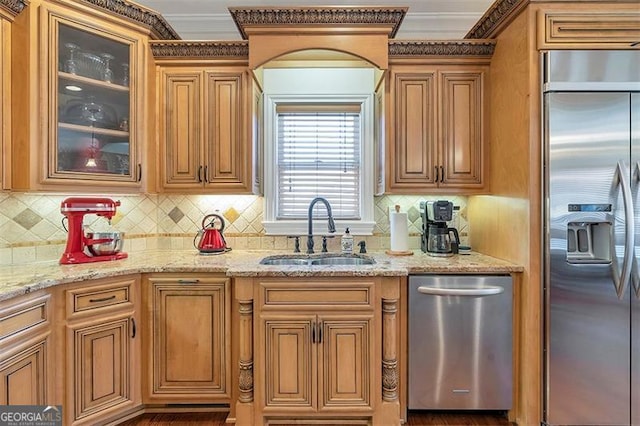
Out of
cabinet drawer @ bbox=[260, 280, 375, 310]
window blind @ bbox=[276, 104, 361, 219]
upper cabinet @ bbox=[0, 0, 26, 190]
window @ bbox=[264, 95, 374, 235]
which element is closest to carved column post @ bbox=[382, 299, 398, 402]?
cabinet drawer @ bbox=[260, 280, 375, 310]

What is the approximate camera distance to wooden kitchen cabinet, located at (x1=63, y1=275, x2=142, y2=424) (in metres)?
1.83

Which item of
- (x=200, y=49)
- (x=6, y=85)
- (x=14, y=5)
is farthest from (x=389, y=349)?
(x=14, y=5)

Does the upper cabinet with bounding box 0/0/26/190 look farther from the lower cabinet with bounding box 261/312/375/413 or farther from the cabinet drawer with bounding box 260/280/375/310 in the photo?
the lower cabinet with bounding box 261/312/375/413

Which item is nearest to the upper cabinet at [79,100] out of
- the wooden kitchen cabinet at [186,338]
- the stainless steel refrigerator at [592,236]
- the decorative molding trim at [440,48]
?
the wooden kitchen cabinet at [186,338]

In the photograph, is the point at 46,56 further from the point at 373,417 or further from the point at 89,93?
the point at 373,417

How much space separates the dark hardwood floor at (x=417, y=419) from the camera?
82.0 inches

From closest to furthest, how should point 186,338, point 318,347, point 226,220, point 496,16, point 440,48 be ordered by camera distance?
point 318,347, point 186,338, point 496,16, point 440,48, point 226,220

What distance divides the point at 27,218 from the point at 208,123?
134 centimetres

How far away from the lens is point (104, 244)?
2.22 meters

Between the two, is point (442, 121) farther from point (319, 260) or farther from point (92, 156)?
point (92, 156)

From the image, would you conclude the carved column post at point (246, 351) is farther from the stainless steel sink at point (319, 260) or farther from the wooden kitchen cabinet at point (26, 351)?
the wooden kitchen cabinet at point (26, 351)

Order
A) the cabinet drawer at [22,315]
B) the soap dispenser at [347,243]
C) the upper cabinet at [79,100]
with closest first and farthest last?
the cabinet drawer at [22,315] → the upper cabinet at [79,100] → the soap dispenser at [347,243]

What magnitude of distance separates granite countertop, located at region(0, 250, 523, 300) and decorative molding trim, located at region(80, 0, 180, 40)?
5.33 feet

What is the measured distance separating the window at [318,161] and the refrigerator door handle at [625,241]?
5.00 ft
